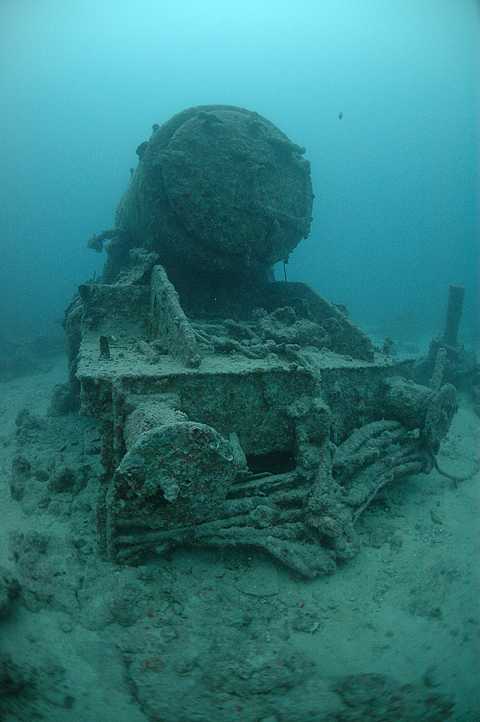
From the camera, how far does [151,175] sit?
8.58 m

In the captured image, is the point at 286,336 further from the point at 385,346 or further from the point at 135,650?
the point at 135,650

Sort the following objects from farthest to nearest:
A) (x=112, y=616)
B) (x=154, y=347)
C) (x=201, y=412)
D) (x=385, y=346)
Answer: (x=385, y=346) → (x=154, y=347) → (x=201, y=412) → (x=112, y=616)

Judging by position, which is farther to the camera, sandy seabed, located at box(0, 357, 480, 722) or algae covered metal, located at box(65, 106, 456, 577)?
algae covered metal, located at box(65, 106, 456, 577)

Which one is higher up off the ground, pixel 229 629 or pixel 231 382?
pixel 231 382

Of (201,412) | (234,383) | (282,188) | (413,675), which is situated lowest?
(413,675)

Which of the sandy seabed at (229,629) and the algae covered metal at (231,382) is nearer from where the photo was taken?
the sandy seabed at (229,629)

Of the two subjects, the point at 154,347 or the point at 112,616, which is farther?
the point at 154,347

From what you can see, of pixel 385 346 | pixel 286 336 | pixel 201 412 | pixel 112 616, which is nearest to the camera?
pixel 112 616

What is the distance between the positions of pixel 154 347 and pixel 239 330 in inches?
73.0

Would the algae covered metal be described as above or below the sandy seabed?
above

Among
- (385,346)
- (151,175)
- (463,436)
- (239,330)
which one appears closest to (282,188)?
(151,175)

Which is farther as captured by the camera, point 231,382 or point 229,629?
point 231,382

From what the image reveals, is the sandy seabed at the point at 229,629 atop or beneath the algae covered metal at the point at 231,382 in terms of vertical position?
beneath

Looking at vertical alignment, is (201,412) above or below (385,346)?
below
